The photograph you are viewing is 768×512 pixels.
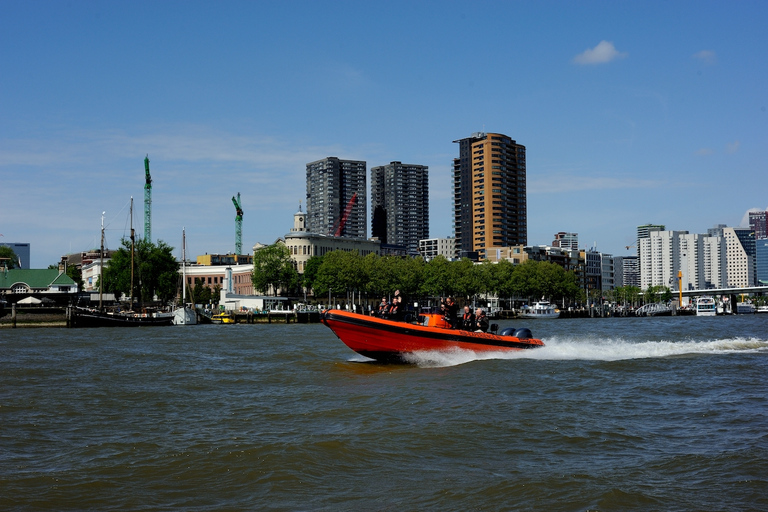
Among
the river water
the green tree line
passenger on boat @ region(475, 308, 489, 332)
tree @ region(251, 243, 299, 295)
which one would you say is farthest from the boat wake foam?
tree @ region(251, 243, 299, 295)

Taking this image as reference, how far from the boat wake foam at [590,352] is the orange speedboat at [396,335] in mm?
341

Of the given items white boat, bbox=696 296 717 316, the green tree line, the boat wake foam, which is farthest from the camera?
white boat, bbox=696 296 717 316

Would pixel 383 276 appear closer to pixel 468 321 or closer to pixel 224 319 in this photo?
pixel 224 319

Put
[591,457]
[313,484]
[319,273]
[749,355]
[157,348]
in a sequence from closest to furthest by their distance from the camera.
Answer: [313,484], [591,457], [749,355], [157,348], [319,273]

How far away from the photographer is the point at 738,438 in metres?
13.6

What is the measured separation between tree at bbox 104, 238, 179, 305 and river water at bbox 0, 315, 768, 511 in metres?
88.0

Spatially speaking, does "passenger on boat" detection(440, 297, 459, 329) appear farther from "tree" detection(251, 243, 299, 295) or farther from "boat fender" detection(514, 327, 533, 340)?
"tree" detection(251, 243, 299, 295)

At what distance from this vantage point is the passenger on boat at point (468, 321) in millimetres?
27767

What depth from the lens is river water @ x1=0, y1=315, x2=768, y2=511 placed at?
10.1 m

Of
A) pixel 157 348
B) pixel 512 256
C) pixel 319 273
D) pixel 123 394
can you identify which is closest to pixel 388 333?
pixel 123 394

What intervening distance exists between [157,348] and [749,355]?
29.9 m

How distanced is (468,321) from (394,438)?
14.5 metres

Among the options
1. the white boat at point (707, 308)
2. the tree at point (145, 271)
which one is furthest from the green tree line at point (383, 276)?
the white boat at point (707, 308)

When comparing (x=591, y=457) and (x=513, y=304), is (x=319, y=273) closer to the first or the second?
(x=513, y=304)
